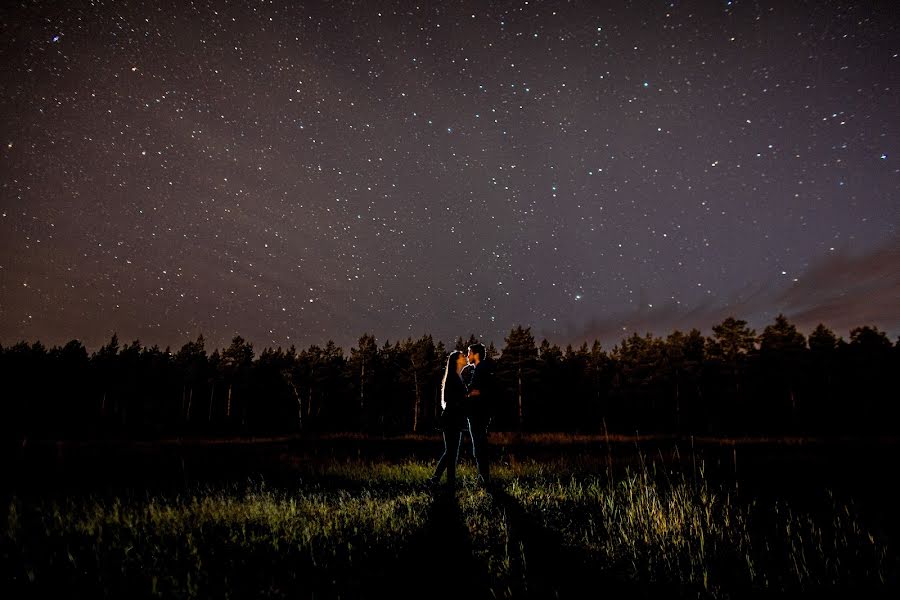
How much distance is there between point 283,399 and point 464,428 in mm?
66010

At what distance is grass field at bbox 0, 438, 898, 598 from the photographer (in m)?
2.54

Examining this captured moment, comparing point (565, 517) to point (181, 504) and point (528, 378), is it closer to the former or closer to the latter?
point (181, 504)

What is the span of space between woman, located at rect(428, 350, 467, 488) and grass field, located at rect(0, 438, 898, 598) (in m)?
1.16

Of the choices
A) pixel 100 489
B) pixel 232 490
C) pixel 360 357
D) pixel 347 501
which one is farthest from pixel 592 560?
pixel 360 357

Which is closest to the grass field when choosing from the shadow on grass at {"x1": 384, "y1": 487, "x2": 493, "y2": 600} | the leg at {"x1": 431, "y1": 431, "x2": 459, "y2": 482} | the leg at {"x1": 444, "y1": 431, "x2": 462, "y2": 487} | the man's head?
the shadow on grass at {"x1": 384, "y1": 487, "x2": 493, "y2": 600}

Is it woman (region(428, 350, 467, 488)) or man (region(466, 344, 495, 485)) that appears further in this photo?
man (region(466, 344, 495, 485))

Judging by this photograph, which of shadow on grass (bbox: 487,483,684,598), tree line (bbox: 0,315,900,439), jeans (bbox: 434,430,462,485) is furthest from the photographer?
tree line (bbox: 0,315,900,439)

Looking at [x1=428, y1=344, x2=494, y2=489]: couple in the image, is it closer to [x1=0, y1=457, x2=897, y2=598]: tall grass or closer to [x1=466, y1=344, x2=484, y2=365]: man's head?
[x1=466, y1=344, x2=484, y2=365]: man's head

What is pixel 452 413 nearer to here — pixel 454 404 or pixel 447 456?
pixel 454 404

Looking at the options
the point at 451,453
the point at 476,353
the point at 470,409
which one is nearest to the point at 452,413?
the point at 470,409

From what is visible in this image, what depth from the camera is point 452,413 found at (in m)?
6.36

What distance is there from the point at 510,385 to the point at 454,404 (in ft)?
146

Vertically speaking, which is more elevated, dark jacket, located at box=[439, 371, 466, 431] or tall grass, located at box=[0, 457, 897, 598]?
dark jacket, located at box=[439, 371, 466, 431]

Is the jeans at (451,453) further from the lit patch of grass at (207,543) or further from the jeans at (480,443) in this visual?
the lit patch of grass at (207,543)
